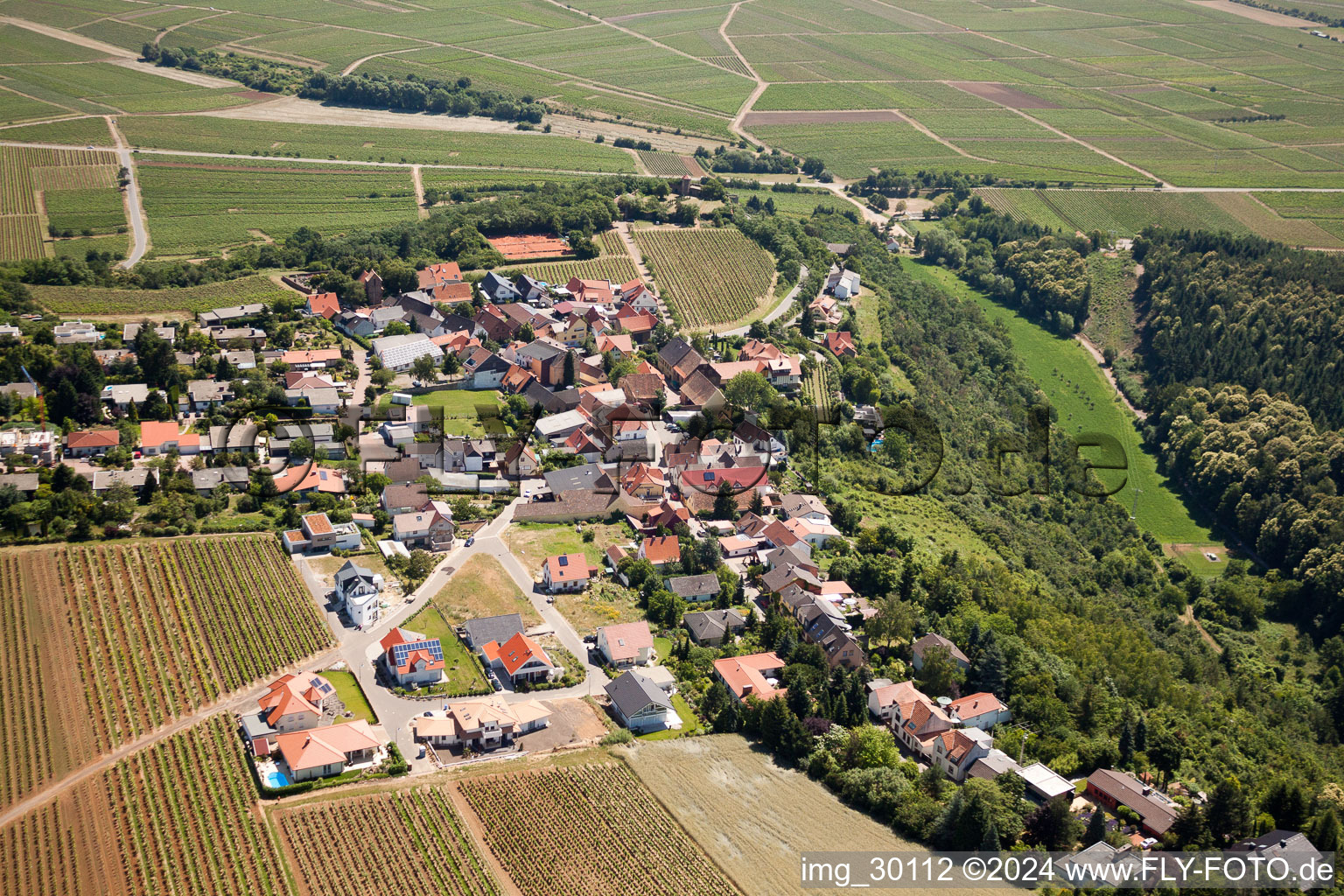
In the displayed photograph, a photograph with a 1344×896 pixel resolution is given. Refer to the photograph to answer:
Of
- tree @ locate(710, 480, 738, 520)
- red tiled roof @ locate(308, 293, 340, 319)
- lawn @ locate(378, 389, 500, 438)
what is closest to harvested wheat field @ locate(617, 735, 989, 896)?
tree @ locate(710, 480, 738, 520)

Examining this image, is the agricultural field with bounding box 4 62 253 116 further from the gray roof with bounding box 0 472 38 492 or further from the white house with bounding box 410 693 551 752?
the white house with bounding box 410 693 551 752

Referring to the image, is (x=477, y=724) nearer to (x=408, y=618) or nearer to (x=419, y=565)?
(x=408, y=618)

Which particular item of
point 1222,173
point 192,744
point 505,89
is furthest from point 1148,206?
point 192,744

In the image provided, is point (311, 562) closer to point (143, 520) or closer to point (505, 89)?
point (143, 520)

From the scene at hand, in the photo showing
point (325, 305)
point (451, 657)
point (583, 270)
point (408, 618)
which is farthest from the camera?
point (583, 270)

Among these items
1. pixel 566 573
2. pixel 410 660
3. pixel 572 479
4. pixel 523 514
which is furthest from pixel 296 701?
pixel 572 479

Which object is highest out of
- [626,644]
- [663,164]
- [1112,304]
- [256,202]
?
[663,164]

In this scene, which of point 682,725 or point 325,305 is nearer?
point 682,725

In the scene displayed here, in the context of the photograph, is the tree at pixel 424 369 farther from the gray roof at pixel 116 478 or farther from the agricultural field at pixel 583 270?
the gray roof at pixel 116 478

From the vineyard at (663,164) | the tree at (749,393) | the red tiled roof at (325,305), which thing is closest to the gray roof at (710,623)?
the tree at (749,393)
